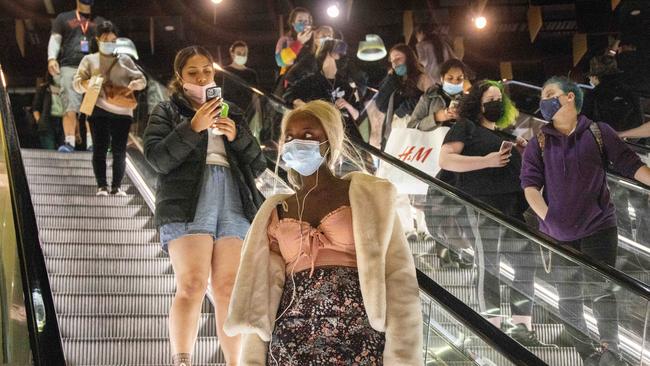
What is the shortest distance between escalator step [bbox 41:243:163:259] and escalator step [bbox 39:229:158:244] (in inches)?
5.1

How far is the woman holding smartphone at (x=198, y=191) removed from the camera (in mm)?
4621

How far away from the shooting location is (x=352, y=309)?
10.9 ft

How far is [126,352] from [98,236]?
2.24m

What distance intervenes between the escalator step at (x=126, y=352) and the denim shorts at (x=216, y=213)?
88 cm

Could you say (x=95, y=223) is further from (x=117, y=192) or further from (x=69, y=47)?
(x=69, y=47)

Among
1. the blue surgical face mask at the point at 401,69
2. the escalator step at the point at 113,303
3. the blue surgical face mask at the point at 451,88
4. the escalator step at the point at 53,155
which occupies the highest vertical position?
the blue surgical face mask at the point at 401,69

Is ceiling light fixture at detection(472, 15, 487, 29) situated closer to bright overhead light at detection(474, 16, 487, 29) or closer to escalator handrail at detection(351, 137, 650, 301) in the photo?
bright overhead light at detection(474, 16, 487, 29)

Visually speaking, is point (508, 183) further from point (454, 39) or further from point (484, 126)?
point (454, 39)

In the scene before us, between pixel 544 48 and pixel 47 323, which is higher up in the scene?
pixel 544 48

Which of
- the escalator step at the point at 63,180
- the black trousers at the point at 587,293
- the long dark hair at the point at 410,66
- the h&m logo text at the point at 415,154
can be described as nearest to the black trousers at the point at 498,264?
the black trousers at the point at 587,293

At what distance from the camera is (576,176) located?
595 centimetres

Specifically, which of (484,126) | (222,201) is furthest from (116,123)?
(222,201)

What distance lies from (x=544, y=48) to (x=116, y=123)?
39.3ft

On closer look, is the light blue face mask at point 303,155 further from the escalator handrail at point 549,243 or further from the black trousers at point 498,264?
the black trousers at point 498,264
